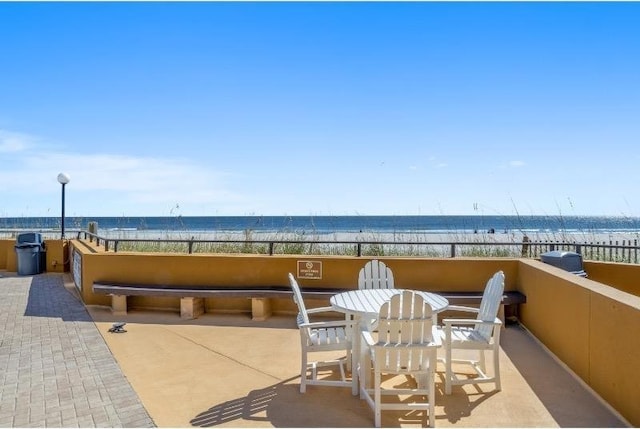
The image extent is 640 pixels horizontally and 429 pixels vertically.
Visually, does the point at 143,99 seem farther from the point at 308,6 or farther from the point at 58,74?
the point at 308,6

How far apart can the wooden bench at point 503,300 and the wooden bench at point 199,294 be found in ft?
4.53

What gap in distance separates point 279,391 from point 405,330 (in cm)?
116

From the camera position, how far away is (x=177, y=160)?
1769 cm

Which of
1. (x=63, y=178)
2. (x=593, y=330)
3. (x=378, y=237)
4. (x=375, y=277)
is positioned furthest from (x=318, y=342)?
(x=378, y=237)

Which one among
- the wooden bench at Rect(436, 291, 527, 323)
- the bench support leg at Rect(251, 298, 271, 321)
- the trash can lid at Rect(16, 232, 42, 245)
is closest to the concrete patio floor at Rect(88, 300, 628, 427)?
the wooden bench at Rect(436, 291, 527, 323)

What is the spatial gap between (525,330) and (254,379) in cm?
328

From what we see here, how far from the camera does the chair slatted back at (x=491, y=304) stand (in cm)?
337

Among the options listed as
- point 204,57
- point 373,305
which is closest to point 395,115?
point 204,57

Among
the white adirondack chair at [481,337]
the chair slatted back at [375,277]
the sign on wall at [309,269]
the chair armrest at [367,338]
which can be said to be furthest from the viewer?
the sign on wall at [309,269]

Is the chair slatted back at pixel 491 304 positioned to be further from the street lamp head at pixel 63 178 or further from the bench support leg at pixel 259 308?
the street lamp head at pixel 63 178

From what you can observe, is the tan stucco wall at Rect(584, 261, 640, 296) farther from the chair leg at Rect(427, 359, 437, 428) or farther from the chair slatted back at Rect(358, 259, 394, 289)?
the chair leg at Rect(427, 359, 437, 428)

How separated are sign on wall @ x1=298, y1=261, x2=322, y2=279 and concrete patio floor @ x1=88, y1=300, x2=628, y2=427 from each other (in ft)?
3.29

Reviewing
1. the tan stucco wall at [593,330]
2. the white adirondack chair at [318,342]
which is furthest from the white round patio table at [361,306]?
the tan stucco wall at [593,330]

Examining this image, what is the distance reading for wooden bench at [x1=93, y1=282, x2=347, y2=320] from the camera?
5.37 meters
